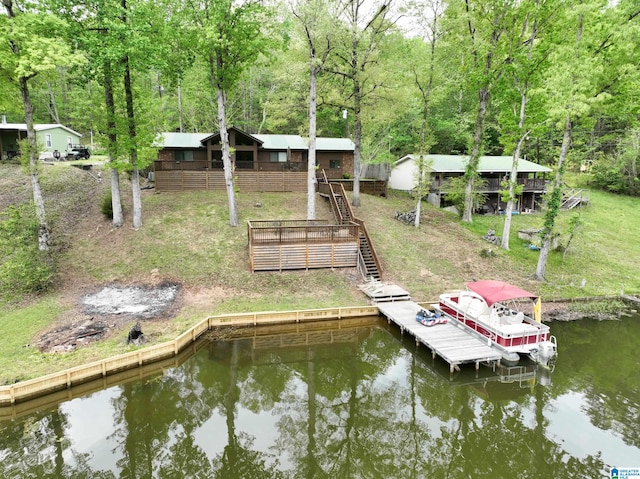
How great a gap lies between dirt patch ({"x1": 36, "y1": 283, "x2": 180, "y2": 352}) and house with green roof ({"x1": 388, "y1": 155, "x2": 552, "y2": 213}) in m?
21.7

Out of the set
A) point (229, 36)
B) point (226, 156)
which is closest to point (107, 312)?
point (226, 156)

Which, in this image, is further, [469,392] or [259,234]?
[259,234]

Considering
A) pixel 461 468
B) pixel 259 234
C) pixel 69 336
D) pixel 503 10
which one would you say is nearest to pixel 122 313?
pixel 69 336

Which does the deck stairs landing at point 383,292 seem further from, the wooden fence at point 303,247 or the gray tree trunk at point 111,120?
the gray tree trunk at point 111,120

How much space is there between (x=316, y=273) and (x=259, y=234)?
3367 mm

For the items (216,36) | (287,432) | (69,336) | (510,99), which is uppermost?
(216,36)

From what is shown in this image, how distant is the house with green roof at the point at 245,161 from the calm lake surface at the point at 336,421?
15.9 m

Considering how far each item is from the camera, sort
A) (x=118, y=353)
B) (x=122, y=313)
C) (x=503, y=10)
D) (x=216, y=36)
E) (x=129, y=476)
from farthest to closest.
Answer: (x=503, y=10)
(x=216, y=36)
(x=122, y=313)
(x=118, y=353)
(x=129, y=476)

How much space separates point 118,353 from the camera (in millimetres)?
11695

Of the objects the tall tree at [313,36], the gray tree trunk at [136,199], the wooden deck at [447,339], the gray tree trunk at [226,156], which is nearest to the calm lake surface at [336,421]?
the wooden deck at [447,339]

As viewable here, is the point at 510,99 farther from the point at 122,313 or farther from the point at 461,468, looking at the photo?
the point at 122,313

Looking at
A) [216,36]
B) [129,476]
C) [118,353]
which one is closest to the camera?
[129,476]

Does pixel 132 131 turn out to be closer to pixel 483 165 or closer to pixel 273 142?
pixel 273 142

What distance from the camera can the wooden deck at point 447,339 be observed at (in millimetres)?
12180
